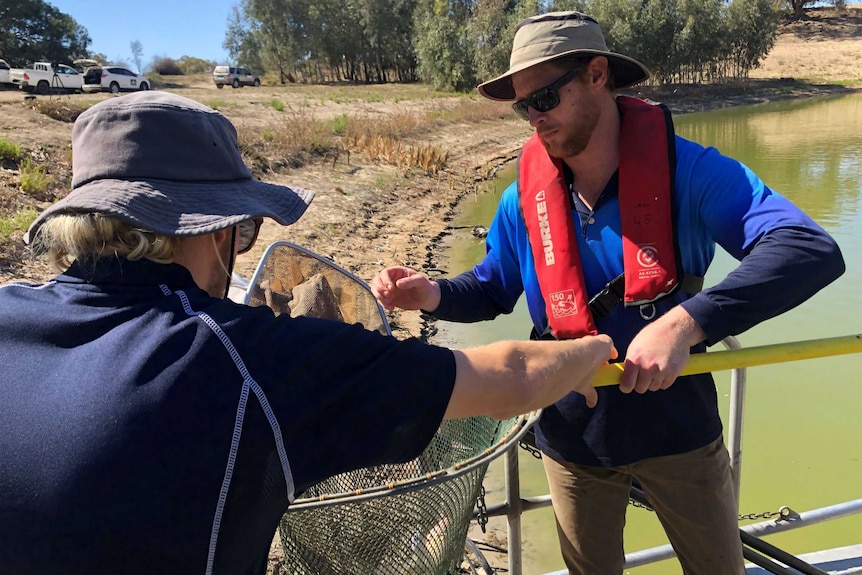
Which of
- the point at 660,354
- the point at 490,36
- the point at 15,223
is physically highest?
the point at 490,36

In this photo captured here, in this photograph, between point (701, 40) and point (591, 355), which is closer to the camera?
point (591, 355)

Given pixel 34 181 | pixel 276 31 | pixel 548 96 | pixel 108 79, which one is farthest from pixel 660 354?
pixel 276 31

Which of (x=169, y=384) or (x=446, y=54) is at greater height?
(x=446, y=54)

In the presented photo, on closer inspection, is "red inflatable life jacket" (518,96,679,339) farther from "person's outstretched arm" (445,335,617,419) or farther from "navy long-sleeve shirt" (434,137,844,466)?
"person's outstretched arm" (445,335,617,419)

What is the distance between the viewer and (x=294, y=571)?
1989mm

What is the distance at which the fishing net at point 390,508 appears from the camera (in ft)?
5.47

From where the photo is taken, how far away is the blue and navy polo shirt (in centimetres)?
119

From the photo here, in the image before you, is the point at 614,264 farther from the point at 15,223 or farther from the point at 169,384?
the point at 15,223

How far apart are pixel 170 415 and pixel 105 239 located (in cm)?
39

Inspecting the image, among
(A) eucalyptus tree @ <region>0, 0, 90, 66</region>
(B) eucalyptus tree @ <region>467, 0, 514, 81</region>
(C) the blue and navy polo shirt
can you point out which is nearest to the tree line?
(B) eucalyptus tree @ <region>467, 0, 514, 81</region>

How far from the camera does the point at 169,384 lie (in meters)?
1.20

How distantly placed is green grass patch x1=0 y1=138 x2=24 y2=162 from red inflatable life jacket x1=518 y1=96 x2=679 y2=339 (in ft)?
35.7

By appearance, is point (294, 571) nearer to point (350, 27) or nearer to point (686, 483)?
point (686, 483)

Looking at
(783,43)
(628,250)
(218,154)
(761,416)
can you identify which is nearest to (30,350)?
(218,154)
